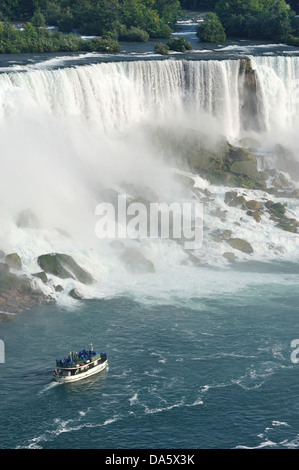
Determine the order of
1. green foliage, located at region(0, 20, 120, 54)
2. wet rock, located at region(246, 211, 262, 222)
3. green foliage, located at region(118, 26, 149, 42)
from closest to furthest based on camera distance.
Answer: wet rock, located at region(246, 211, 262, 222) → green foliage, located at region(0, 20, 120, 54) → green foliage, located at region(118, 26, 149, 42)

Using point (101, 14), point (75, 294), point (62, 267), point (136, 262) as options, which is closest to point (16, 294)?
point (75, 294)

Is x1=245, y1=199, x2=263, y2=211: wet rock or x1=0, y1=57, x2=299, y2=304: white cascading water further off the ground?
x1=0, y1=57, x2=299, y2=304: white cascading water

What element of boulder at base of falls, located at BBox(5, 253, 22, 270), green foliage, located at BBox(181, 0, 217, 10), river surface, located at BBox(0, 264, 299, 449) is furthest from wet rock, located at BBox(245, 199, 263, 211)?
green foliage, located at BBox(181, 0, 217, 10)

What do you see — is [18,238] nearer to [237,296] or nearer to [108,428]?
[237,296]

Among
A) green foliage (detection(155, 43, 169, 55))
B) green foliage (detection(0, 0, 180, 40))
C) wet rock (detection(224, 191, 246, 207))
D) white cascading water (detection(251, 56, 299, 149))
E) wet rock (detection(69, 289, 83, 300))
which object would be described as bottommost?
wet rock (detection(69, 289, 83, 300))

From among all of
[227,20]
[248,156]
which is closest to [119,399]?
[248,156]

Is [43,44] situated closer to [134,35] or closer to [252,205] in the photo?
[134,35]

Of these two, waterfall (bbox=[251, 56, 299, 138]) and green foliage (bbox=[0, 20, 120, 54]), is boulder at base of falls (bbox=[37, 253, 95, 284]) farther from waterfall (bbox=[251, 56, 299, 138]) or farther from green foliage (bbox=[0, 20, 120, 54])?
green foliage (bbox=[0, 20, 120, 54])
